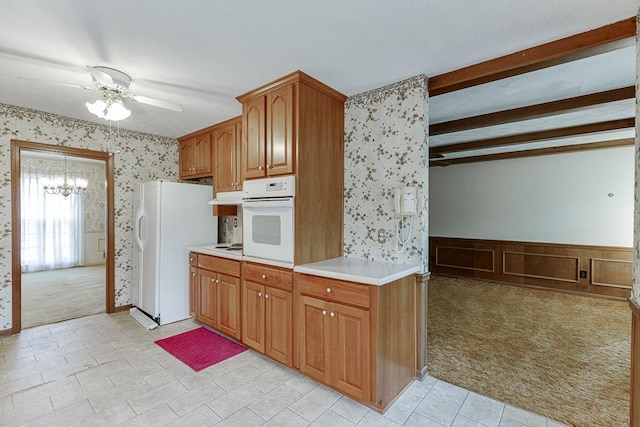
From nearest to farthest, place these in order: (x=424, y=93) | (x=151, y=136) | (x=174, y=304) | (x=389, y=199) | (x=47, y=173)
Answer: (x=424, y=93)
(x=389, y=199)
(x=174, y=304)
(x=151, y=136)
(x=47, y=173)

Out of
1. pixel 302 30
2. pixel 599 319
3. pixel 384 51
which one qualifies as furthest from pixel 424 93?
pixel 599 319

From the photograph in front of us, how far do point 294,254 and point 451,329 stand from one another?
7.44 feet

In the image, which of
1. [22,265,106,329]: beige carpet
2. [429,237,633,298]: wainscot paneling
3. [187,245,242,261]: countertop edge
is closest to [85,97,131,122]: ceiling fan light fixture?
[187,245,242,261]: countertop edge

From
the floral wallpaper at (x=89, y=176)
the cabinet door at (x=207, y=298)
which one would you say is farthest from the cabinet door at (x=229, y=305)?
the floral wallpaper at (x=89, y=176)

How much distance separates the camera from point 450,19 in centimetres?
169

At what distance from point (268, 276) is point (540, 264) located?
5.07 metres

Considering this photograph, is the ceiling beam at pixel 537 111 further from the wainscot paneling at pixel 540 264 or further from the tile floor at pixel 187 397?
the wainscot paneling at pixel 540 264

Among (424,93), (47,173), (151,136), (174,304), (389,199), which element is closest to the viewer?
(424,93)

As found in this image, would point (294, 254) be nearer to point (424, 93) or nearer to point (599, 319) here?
point (424, 93)

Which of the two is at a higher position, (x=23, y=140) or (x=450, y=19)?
(x=450, y=19)

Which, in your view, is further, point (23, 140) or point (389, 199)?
point (23, 140)

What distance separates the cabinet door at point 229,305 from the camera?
290 cm

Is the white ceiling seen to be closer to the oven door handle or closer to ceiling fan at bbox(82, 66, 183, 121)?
ceiling fan at bbox(82, 66, 183, 121)

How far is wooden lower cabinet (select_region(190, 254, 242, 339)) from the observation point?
115 inches
